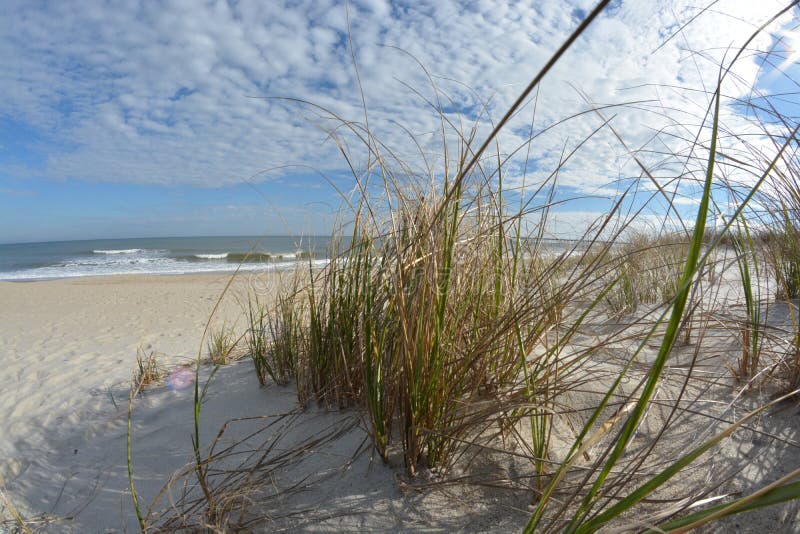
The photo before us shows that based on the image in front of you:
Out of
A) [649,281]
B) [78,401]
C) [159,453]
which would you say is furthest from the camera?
[649,281]

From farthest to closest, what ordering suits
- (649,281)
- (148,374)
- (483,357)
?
1. (649,281)
2. (148,374)
3. (483,357)

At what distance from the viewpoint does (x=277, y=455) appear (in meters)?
1.66

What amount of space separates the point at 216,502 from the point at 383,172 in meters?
1.24

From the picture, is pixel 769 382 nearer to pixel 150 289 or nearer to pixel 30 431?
pixel 30 431

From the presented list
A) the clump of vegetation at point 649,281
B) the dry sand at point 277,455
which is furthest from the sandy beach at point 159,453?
the clump of vegetation at point 649,281

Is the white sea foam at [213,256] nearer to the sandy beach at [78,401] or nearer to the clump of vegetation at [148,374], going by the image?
the sandy beach at [78,401]

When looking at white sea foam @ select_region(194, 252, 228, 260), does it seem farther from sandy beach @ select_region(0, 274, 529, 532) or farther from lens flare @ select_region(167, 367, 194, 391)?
lens flare @ select_region(167, 367, 194, 391)

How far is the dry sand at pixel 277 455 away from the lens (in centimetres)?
125

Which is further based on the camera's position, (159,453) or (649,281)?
Answer: (649,281)

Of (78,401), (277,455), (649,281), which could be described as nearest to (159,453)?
(277,455)

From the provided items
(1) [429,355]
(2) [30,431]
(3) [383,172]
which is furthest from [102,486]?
(3) [383,172]

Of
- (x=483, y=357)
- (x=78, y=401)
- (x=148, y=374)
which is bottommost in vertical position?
(x=78, y=401)

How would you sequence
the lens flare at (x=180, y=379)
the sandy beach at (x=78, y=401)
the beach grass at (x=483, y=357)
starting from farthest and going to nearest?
the lens flare at (x=180, y=379)
the sandy beach at (x=78, y=401)
the beach grass at (x=483, y=357)

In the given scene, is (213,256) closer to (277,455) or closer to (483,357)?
(277,455)
